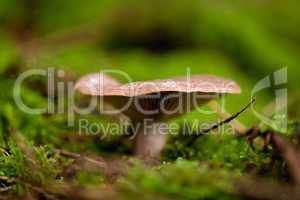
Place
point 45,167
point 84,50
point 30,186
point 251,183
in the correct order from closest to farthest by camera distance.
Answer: point 251,183 < point 30,186 < point 45,167 < point 84,50

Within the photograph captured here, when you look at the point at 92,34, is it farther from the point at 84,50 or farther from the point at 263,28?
the point at 263,28

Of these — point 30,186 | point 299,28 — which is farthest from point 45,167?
point 299,28

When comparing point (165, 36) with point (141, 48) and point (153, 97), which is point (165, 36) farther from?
point (153, 97)

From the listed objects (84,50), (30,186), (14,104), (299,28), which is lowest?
(30,186)

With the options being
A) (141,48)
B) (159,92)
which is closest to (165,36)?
(141,48)

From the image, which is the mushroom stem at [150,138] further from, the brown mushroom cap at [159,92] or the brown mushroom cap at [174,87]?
the brown mushroom cap at [174,87]

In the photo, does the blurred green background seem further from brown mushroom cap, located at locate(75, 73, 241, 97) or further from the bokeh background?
brown mushroom cap, located at locate(75, 73, 241, 97)

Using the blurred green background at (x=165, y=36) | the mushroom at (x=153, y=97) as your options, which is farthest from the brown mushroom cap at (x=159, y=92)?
the blurred green background at (x=165, y=36)
